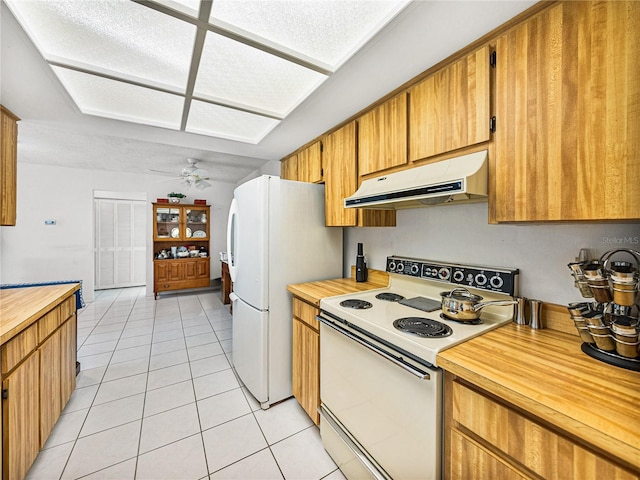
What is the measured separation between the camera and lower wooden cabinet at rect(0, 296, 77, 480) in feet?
3.92

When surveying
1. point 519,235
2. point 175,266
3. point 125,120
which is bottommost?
point 175,266

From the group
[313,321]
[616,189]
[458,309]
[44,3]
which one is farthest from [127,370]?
[616,189]

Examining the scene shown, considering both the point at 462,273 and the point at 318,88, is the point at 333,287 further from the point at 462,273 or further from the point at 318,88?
the point at 318,88

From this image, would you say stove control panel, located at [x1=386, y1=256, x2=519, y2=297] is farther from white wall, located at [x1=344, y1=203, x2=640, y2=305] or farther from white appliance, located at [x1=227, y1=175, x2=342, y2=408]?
white appliance, located at [x1=227, y1=175, x2=342, y2=408]

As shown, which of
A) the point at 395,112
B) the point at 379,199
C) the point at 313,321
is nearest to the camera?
the point at 379,199

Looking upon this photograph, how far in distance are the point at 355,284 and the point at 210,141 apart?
2.03m

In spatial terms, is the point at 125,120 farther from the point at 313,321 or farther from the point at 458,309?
the point at 458,309

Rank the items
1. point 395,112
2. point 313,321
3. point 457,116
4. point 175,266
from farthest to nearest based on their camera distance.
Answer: point 175,266
point 313,321
point 395,112
point 457,116

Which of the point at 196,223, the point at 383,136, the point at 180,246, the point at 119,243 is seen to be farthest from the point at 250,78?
the point at 119,243

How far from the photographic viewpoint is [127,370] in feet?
8.27

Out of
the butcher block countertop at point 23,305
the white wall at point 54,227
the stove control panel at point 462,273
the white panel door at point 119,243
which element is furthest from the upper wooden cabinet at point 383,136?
the white panel door at point 119,243

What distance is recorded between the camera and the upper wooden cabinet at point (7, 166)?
193cm

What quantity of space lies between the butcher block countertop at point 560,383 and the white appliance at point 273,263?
1.33m

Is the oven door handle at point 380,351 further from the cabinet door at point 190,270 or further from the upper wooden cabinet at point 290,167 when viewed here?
the cabinet door at point 190,270
